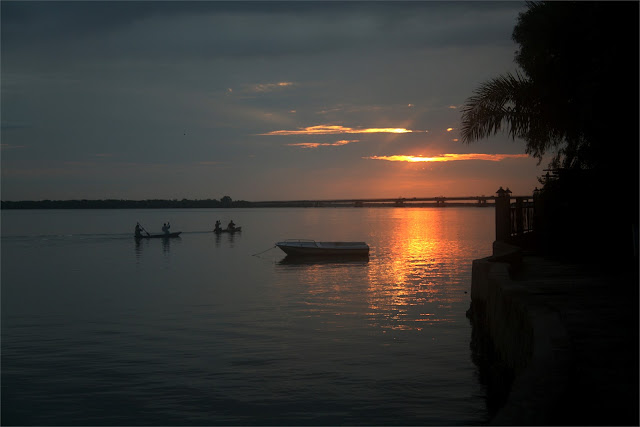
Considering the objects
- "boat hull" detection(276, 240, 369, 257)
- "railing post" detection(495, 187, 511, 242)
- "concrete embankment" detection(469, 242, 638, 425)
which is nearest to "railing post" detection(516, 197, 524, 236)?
"railing post" detection(495, 187, 511, 242)

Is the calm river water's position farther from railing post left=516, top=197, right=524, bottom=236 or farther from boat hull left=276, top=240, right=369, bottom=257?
boat hull left=276, top=240, right=369, bottom=257

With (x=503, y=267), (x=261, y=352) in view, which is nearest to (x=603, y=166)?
(x=503, y=267)

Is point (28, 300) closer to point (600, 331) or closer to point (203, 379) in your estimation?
point (203, 379)

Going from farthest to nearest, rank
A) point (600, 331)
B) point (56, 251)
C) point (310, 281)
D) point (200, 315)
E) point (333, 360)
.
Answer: point (56, 251) → point (310, 281) → point (200, 315) → point (333, 360) → point (600, 331)

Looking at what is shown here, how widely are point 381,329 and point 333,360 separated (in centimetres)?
429

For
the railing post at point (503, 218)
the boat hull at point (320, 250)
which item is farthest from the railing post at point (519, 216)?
the boat hull at point (320, 250)

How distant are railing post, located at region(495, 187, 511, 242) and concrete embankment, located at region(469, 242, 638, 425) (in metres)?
6.37

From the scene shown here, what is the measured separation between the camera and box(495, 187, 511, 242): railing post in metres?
23.9

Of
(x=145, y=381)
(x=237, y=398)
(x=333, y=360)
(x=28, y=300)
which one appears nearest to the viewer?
(x=237, y=398)

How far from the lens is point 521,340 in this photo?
394 inches

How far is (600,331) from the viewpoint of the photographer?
939cm

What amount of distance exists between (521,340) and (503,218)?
1449 cm

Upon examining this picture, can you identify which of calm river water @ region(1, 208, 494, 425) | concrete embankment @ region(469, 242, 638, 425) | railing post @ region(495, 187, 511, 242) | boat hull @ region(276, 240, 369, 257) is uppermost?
railing post @ region(495, 187, 511, 242)

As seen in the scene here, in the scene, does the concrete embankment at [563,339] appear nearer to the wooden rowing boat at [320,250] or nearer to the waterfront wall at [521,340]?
the waterfront wall at [521,340]
